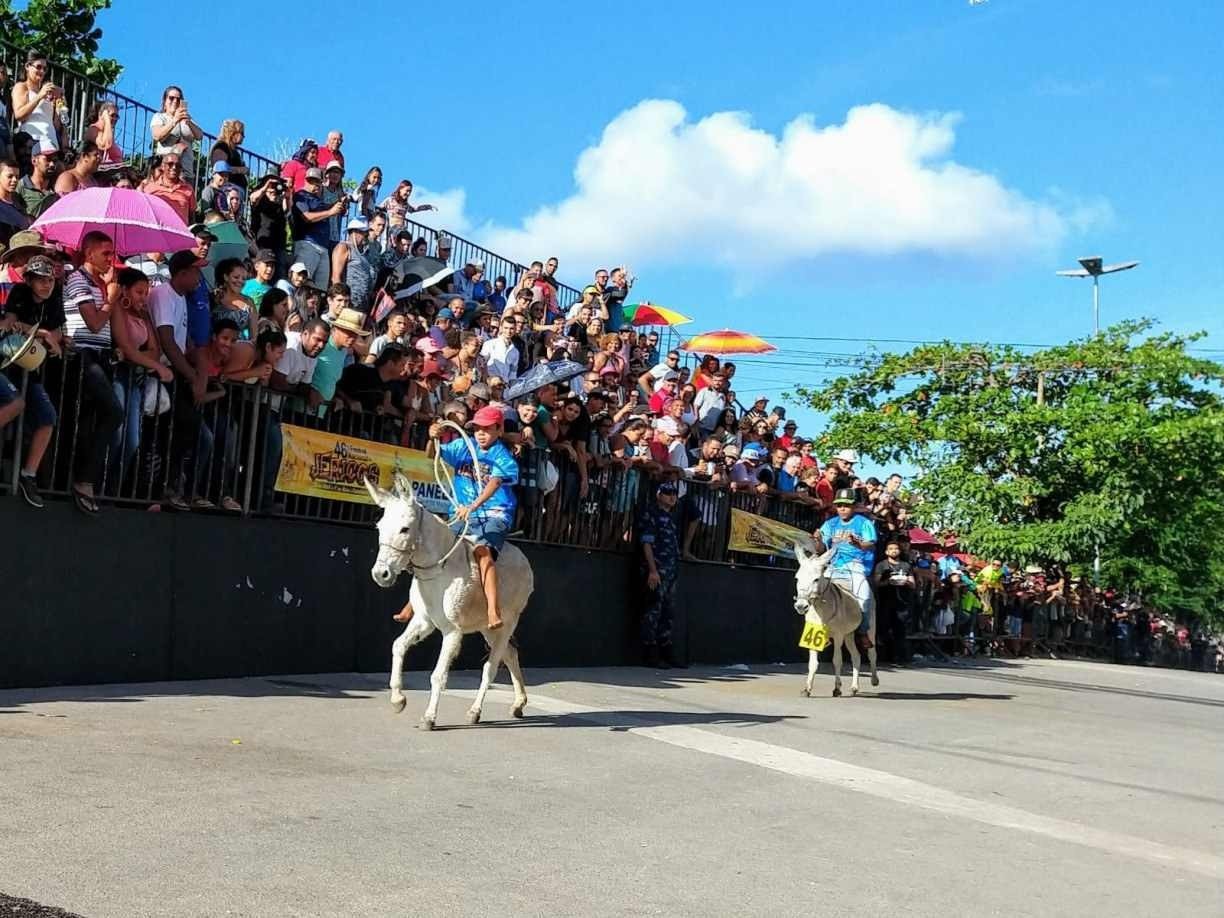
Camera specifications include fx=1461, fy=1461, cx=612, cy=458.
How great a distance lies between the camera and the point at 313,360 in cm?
1312

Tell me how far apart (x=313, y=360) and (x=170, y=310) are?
5.73 ft

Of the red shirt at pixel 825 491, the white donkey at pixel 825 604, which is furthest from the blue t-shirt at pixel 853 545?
the red shirt at pixel 825 491

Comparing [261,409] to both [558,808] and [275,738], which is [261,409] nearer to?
[275,738]

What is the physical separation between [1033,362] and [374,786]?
39.6 metres

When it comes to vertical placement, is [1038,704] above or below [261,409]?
below

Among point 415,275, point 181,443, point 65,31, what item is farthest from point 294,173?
point 65,31

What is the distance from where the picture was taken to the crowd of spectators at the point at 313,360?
11.0 m

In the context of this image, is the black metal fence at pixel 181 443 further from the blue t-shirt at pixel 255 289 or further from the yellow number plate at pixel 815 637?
the yellow number plate at pixel 815 637

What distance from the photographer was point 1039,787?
10609 millimetres

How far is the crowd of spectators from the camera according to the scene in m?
11.0

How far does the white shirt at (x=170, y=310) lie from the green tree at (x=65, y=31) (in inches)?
956

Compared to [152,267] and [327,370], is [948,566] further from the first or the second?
[152,267]

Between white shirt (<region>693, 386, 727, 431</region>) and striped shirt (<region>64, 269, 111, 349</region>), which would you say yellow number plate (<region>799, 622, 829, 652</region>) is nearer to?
white shirt (<region>693, 386, 727, 431</region>)

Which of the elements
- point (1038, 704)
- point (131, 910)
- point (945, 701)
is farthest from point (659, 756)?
point (1038, 704)
